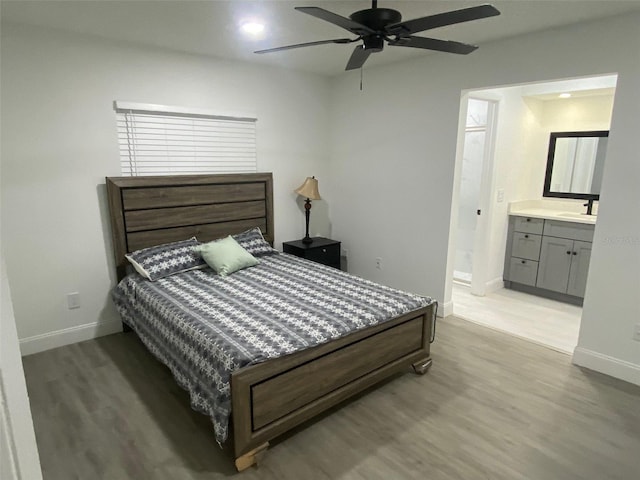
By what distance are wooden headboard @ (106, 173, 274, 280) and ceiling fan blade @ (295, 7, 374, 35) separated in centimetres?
214

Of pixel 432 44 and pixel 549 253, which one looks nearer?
pixel 432 44

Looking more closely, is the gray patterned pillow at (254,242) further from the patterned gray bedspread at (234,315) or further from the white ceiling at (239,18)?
the white ceiling at (239,18)

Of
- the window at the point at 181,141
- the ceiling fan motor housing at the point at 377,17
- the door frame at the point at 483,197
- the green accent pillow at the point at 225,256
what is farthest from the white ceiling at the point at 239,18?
the green accent pillow at the point at 225,256

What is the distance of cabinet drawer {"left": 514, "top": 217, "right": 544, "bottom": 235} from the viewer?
4.29m

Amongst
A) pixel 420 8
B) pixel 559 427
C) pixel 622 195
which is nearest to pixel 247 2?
pixel 420 8

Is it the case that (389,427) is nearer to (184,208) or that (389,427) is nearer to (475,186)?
(184,208)

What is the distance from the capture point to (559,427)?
2.31m

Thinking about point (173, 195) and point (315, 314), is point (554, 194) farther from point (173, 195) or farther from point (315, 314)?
point (173, 195)

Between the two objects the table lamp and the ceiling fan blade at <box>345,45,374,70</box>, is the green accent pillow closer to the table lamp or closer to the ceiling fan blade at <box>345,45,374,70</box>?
the table lamp

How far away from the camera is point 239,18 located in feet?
8.56

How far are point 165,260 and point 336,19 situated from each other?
2279 millimetres

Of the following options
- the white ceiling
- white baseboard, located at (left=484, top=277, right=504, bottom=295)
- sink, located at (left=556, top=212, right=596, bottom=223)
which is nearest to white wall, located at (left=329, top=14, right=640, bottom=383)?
the white ceiling

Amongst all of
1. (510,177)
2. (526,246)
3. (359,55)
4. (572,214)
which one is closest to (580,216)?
(572,214)

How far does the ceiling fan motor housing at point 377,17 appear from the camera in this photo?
1931 millimetres
